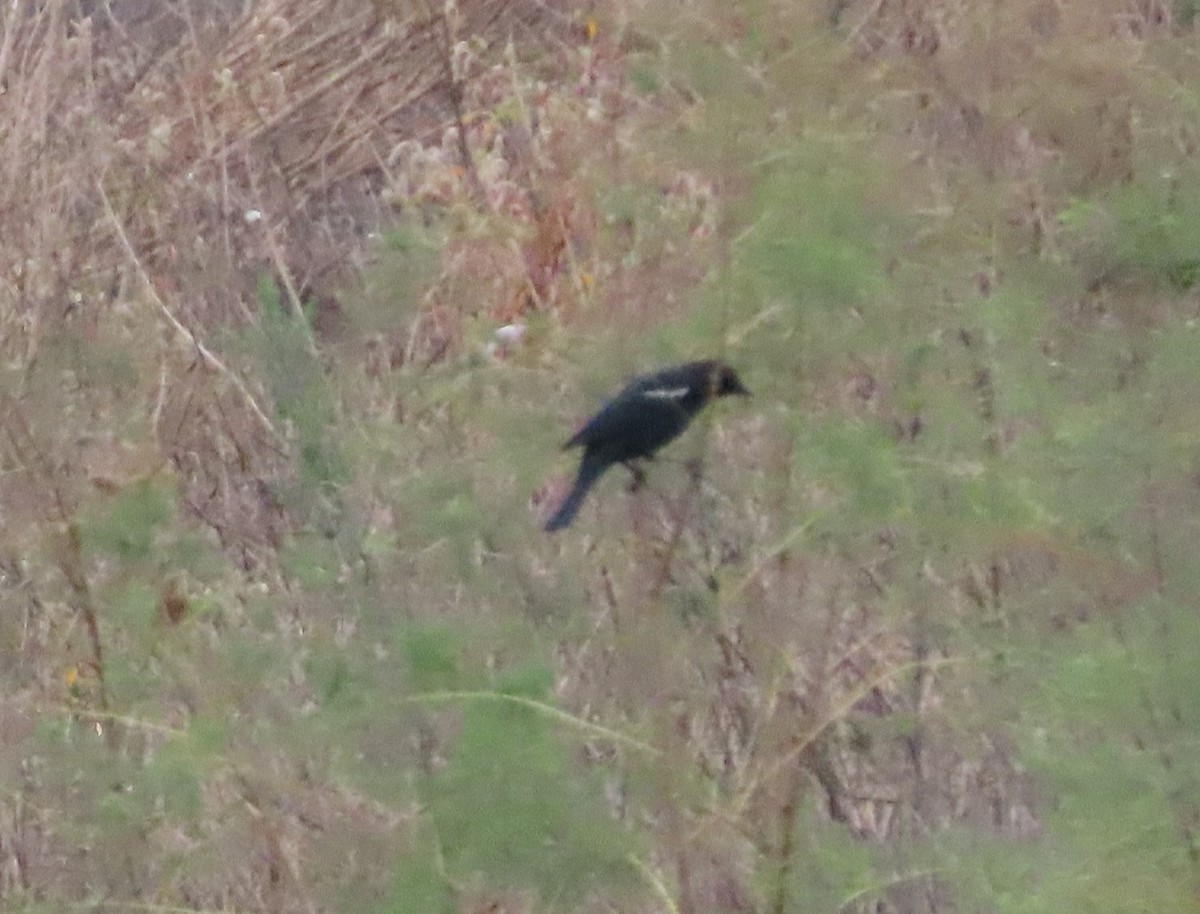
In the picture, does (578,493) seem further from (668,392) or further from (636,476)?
(668,392)

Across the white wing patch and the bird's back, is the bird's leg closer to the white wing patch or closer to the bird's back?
the bird's back

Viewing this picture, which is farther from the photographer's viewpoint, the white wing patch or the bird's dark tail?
the bird's dark tail

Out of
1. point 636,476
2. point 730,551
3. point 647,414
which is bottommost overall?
point 730,551

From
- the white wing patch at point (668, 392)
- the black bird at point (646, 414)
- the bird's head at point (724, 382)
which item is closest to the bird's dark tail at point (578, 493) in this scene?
the black bird at point (646, 414)

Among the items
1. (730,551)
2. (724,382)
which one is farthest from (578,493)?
(724,382)

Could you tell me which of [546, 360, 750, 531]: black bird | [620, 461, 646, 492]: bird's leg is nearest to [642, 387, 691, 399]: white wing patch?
[546, 360, 750, 531]: black bird

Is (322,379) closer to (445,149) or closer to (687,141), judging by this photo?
(687,141)

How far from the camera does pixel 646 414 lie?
2467mm

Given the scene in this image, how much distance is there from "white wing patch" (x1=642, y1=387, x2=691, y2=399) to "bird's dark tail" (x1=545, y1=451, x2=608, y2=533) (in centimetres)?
17

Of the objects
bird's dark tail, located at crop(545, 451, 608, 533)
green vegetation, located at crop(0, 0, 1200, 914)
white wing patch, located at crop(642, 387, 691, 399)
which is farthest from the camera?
bird's dark tail, located at crop(545, 451, 608, 533)

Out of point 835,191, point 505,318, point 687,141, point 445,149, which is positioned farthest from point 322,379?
point 445,149

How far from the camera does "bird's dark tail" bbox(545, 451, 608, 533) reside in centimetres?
262

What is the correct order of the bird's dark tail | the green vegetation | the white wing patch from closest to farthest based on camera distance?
1. the green vegetation
2. the white wing patch
3. the bird's dark tail

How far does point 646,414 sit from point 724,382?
0.44ft
